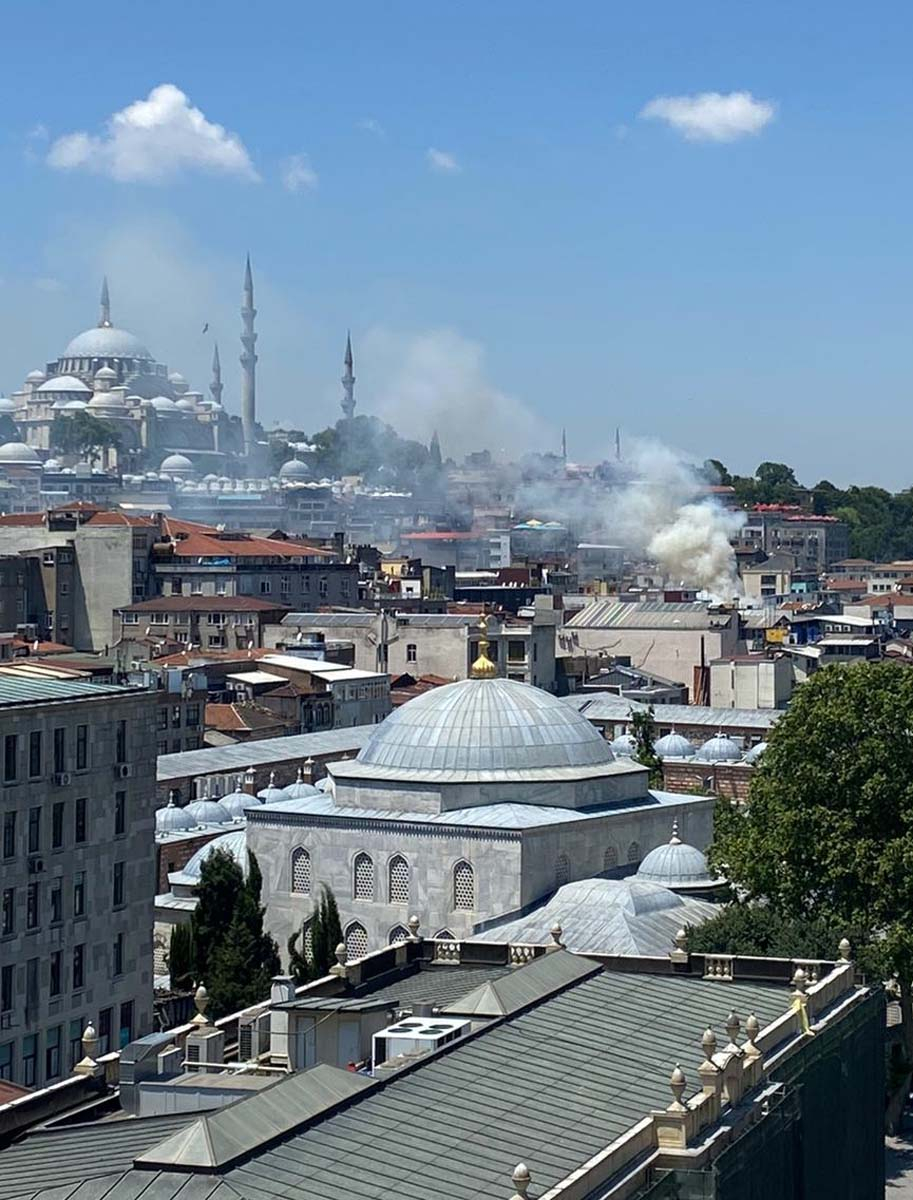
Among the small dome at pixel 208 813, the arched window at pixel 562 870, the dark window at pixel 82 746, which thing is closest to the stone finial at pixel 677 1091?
the dark window at pixel 82 746

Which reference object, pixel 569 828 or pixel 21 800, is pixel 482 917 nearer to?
pixel 569 828

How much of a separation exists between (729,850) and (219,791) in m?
22.8

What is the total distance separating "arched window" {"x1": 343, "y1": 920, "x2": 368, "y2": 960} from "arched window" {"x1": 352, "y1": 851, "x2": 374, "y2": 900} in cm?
56

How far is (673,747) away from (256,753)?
12.4 m

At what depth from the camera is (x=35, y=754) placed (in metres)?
34.1

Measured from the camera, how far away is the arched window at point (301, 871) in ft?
144

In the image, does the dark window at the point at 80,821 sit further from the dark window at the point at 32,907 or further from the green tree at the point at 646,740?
the green tree at the point at 646,740

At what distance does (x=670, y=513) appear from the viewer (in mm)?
159125

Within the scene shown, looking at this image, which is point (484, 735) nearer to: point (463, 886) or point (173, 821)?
point (463, 886)

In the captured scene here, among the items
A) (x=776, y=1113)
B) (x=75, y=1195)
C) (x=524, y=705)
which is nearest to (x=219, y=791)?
(x=524, y=705)

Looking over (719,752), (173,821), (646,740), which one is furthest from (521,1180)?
(719,752)

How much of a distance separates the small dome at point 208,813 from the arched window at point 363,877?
10793 millimetres

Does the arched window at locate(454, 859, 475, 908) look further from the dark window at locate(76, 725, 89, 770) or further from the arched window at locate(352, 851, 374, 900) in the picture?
the dark window at locate(76, 725, 89, 770)

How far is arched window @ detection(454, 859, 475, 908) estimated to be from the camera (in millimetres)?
42125
